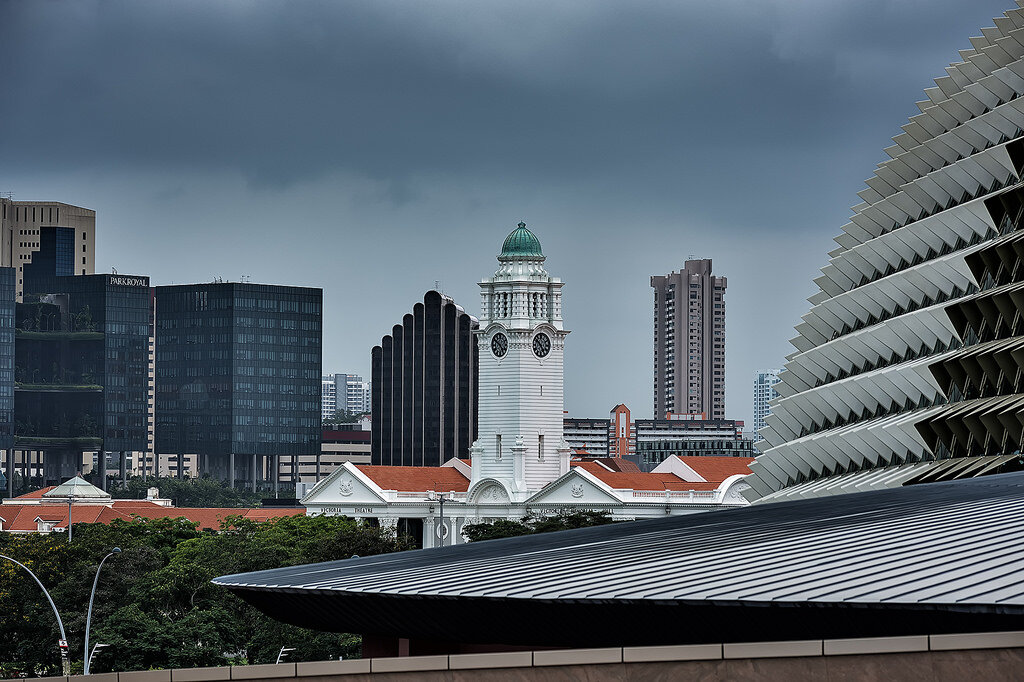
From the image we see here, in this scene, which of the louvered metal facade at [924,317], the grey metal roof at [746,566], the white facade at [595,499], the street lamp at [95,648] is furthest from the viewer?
the white facade at [595,499]

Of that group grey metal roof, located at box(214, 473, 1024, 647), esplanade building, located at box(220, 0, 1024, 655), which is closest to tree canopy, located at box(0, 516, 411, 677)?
esplanade building, located at box(220, 0, 1024, 655)

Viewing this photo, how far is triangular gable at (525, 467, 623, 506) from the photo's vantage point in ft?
603

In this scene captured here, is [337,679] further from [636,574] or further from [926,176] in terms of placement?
[926,176]

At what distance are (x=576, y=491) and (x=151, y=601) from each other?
93319mm

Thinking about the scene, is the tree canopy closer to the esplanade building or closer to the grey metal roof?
the esplanade building

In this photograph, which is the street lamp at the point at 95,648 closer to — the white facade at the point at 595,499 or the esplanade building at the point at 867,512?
the esplanade building at the point at 867,512

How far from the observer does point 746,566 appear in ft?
90.3

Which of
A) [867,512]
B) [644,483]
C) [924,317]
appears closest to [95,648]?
[924,317]

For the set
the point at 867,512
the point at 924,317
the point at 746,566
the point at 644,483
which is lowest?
the point at 644,483

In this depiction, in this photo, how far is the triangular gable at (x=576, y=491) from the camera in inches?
7239

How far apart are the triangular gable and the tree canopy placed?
175 feet

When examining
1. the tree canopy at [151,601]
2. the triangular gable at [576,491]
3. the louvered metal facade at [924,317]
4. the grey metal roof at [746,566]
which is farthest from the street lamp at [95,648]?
the triangular gable at [576,491]

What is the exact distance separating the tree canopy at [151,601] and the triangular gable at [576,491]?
2098 inches

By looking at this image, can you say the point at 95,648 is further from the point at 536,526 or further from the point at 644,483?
the point at 644,483
